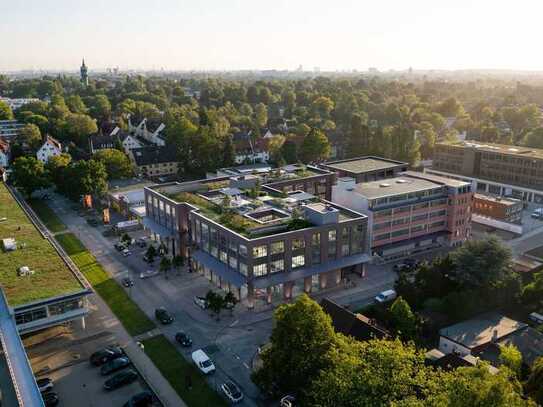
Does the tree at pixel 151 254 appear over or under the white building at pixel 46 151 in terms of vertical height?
under

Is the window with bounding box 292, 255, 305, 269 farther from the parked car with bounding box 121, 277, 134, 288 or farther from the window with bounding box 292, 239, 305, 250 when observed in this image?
the parked car with bounding box 121, 277, 134, 288

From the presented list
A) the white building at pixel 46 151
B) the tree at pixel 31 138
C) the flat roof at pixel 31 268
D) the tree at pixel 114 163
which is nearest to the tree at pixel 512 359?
the flat roof at pixel 31 268

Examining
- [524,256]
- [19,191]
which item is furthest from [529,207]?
[19,191]

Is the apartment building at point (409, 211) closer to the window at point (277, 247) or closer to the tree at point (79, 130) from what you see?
the window at point (277, 247)

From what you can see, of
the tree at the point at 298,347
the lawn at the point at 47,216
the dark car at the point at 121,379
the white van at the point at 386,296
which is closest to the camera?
the tree at the point at 298,347

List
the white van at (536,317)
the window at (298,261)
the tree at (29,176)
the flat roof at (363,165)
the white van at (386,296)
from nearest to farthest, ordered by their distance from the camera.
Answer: the white van at (536,317) → the white van at (386,296) → the window at (298,261) → the flat roof at (363,165) → the tree at (29,176)

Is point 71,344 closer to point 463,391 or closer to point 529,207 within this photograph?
point 463,391
